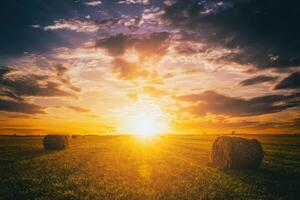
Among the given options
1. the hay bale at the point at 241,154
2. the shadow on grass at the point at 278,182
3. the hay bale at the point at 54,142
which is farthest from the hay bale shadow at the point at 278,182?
the hay bale at the point at 54,142

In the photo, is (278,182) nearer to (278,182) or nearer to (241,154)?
(278,182)

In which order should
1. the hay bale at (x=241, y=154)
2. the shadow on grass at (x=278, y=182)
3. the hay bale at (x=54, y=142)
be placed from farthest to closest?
the hay bale at (x=54, y=142) → the hay bale at (x=241, y=154) → the shadow on grass at (x=278, y=182)

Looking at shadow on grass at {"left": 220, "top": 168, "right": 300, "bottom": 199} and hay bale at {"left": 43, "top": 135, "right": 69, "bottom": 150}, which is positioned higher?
hay bale at {"left": 43, "top": 135, "right": 69, "bottom": 150}

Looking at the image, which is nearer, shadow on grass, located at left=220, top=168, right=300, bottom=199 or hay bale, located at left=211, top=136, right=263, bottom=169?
shadow on grass, located at left=220, top=168, right=300, bottom=199

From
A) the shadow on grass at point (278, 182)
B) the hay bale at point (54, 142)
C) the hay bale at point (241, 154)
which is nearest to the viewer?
the shadow on grass at point (278, 182)

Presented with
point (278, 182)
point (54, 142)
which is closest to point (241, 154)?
point (278, 182)

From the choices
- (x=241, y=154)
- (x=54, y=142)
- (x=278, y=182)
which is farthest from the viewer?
(x=54, y=142)

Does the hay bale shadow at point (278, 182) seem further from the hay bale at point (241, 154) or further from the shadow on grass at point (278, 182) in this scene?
the hay bale at point (241, 154)

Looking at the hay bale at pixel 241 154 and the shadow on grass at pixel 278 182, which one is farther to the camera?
the hay bale at pixel 241 154

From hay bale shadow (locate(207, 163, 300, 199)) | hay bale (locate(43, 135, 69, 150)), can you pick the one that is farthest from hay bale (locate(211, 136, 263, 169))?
hay bale (locate(43, 135, 69, 150))

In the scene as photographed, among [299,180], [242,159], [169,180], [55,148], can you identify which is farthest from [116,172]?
[55,148]

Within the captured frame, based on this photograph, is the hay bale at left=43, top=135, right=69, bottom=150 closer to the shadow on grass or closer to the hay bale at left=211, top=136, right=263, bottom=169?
the hay bale at left=211, top=136, right=263, bottom=169

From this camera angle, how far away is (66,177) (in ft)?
49.0

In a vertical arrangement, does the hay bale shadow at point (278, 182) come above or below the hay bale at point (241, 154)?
below
